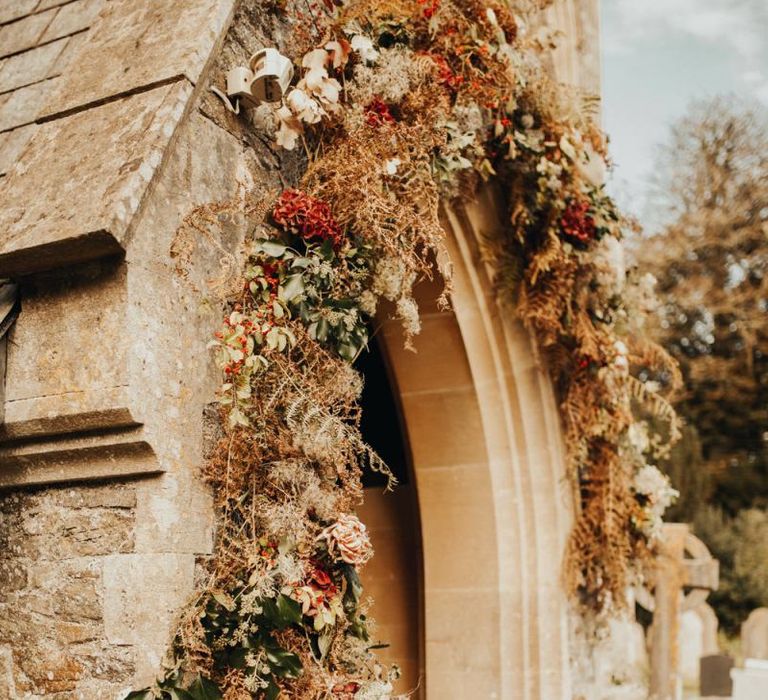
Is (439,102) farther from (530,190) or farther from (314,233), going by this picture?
(530,190)

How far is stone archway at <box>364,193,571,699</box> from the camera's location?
4.21 metres

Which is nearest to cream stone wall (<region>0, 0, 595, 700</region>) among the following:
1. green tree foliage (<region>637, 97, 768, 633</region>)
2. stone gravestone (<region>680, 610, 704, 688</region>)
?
stone gravestone (<region>680, 610, 704, 688</region>)

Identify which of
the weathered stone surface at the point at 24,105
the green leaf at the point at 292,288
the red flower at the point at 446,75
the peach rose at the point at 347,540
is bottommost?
the peach rose at the point at 347,540

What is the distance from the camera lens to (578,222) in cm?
396

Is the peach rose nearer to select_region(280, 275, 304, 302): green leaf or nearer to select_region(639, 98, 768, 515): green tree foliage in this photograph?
select_region(280, 275, 304, 302): green leaf

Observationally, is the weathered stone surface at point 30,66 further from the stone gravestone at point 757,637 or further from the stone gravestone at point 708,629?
the stone gravestone at point 708,629

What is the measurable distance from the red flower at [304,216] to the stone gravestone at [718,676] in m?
6.51

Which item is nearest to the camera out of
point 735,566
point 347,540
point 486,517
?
point 347,540

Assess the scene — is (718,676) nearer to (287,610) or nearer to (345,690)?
(345,690)

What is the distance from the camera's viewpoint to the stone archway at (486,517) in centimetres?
421

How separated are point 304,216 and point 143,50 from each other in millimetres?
662

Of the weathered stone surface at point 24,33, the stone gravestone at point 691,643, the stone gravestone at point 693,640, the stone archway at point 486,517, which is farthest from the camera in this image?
the stone gravestone at point 691,643

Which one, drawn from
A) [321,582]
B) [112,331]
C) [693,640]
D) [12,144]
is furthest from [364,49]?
[693,640]

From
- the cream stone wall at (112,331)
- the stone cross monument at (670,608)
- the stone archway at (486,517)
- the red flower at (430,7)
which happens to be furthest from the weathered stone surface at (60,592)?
the stone cross monument at (670,608)
